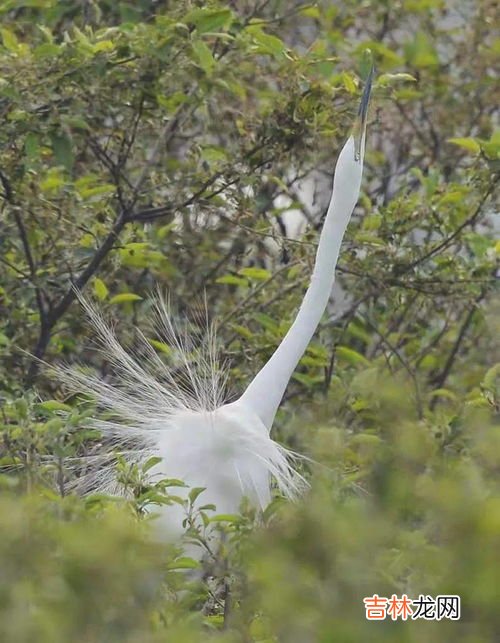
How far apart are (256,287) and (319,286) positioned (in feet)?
2.55

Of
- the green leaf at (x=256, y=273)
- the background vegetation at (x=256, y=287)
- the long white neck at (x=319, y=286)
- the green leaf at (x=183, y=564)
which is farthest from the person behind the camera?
the green leaf at (x=256, y=273)

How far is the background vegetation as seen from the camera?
1.22 m

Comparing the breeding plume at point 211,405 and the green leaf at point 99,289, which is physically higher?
the green leaf at point 99,289

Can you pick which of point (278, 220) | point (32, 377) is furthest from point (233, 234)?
point (32, 377)

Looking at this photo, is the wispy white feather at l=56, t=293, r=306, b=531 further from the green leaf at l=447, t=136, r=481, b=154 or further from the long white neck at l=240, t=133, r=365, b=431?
the green leaf at l=447, t=136, r=481, b=154

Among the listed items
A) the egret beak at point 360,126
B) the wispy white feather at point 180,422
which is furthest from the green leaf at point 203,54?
the wispy white feather at point 180,422

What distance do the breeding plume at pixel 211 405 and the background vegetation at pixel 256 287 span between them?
0.10 meters

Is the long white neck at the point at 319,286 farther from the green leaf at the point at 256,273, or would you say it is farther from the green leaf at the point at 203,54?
the green leaf at the point at 256,273

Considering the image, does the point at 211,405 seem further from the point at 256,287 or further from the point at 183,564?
the point at 183,564

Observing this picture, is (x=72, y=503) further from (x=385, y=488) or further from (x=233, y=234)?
(x=233, y=234)

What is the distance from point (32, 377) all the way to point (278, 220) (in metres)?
1.24

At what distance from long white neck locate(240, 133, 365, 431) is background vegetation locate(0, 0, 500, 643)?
Result: 198 millimetres

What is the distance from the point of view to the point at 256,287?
3789 millimetres

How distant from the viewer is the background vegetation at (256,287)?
4.00ft
